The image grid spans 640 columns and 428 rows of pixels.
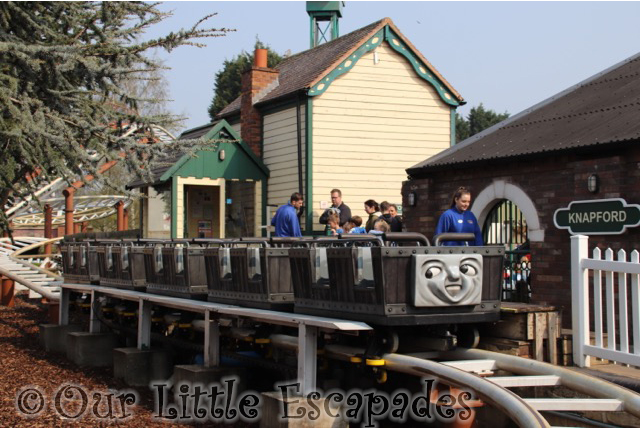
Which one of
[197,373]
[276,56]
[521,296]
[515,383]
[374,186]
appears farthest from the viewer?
[276,56]

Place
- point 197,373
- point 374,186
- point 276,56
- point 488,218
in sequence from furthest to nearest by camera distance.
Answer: point 276,56, point 374,186, point 488,218, point 197,373

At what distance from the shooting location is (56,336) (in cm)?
1238

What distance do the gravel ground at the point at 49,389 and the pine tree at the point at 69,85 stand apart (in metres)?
2.06

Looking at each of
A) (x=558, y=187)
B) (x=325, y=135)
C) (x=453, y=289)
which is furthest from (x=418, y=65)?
(x=453, y=289)

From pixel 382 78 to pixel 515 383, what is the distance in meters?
13.3

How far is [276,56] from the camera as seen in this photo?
190ft

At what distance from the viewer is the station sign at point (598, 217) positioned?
9.33 metres

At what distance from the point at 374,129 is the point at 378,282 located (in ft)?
40.3

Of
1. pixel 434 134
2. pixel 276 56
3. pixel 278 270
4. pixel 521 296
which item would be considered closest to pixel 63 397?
pixel 278 270

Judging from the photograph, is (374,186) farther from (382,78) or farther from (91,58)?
(91,58)

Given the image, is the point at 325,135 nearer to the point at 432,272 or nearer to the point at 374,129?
the point at 374,129

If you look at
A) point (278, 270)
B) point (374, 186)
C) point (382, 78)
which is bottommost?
point (278, 270)

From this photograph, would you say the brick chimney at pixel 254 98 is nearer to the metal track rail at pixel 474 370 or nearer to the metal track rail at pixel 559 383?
the metal track rail at pixel 474 370

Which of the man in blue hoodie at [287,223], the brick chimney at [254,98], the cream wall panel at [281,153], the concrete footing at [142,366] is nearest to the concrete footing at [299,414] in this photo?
the concrete footing at [142,366]
